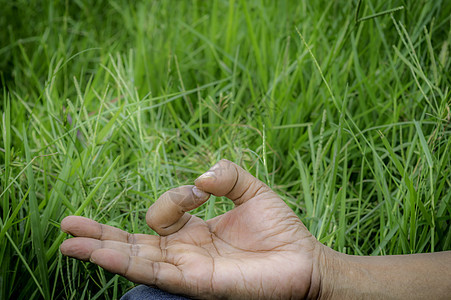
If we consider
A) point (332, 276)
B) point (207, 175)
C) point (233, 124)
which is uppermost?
point (207, 175)

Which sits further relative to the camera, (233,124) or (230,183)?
(233,124)

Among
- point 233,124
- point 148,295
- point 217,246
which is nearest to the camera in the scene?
point 148,295

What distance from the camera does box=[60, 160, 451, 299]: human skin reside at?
1.05 m

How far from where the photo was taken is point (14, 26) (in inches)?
111

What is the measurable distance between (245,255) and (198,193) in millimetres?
200

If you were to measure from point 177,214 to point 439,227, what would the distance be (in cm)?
78

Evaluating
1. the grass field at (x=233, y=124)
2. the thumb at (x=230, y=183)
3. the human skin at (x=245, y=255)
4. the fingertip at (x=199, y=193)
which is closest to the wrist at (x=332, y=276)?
the human skin at (x=245, y=255)

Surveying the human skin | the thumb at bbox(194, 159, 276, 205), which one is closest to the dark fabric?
the human skin

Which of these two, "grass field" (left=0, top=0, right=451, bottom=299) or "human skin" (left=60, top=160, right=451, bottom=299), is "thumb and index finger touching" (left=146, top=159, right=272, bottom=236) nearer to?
"human skin" (left=60, top=160, right=451, bottom=299)

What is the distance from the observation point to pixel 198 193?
1.13 meters

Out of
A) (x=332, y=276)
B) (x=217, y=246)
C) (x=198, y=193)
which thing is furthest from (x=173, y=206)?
(x=332, y=276)

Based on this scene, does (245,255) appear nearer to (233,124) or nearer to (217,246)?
(217,246)

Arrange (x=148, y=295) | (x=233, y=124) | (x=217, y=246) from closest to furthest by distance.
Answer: (x=148, y=295), (x=217, y=246), (x=233, y=124)

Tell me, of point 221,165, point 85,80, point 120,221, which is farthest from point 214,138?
point 85,80
